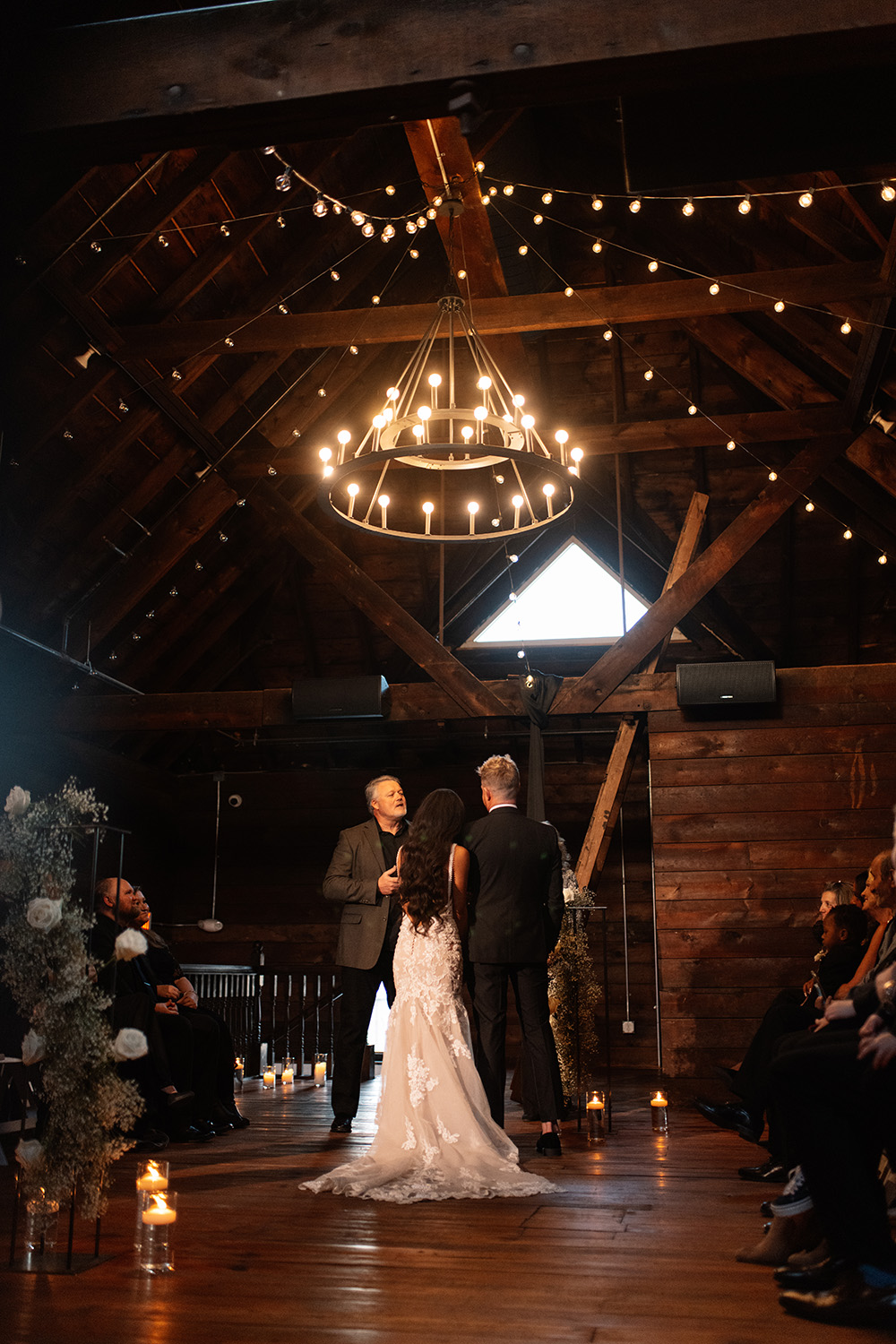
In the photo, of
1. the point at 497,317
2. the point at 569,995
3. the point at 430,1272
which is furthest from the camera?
the point at 497,317

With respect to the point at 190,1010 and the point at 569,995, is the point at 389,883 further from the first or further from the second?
the point at 569,995

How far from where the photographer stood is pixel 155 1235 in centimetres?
256

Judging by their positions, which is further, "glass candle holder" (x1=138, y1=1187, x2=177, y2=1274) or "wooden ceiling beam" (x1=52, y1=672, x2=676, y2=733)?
"wooden ceiling beam" (x1=52, y1=672, x2=676, y2=733)

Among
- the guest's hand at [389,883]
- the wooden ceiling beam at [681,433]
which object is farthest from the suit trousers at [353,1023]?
the wooden ceiling beam at [681,433]

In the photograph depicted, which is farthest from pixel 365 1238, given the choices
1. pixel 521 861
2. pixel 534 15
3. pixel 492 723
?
pixel 492 723

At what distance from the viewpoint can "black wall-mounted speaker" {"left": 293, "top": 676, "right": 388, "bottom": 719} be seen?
861 centimetres

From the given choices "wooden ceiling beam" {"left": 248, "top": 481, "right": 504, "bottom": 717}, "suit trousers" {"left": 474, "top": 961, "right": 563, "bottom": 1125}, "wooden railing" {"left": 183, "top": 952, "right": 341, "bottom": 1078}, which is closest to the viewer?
"suit trousers" {"left": 474, "top": 961, "right": 563, "bottom": 1125}

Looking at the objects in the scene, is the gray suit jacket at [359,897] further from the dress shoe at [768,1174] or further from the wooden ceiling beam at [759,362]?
the wooden ceiling beam at [759,362]

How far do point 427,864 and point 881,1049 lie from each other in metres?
2.10

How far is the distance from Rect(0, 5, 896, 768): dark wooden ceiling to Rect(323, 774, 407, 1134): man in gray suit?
→ 306cm

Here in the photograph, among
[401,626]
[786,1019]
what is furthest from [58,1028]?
[401,626]

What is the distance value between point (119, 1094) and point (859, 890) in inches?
178

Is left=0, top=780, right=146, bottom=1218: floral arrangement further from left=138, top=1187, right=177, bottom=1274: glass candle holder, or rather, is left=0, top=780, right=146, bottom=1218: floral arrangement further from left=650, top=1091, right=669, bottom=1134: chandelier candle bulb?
left=650, top=1091, right=669, bottom=1134: chandelier candle bulb

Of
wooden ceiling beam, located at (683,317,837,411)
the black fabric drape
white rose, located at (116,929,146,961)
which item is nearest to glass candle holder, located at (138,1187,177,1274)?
white rose, located at (116,929,146,961)
